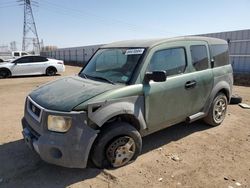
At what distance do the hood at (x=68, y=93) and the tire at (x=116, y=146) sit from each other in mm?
545

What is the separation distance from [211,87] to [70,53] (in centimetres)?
3422

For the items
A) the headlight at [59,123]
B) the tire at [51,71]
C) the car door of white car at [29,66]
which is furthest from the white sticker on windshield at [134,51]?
the tire at [51,71]

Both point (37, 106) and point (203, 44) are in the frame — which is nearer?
point (37, 106)

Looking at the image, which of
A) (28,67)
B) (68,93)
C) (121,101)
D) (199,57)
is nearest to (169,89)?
(121,101)

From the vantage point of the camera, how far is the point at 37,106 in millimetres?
3449

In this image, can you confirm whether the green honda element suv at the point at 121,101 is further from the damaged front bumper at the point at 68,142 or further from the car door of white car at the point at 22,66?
the car door of white car at the point at 22,66

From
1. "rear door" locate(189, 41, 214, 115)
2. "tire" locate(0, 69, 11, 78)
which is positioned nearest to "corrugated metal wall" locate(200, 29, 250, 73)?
"rear door" locate(189, 41, 214, 115)

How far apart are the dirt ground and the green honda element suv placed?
0.92ft

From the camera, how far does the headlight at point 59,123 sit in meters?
3.11

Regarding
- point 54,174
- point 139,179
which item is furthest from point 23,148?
point 139,179

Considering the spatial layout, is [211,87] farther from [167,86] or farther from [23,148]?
[23,148]

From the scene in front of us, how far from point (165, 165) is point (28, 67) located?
13.5m

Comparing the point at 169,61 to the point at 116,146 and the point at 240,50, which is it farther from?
the point at 240,50

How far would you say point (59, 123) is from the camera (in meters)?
3.14
